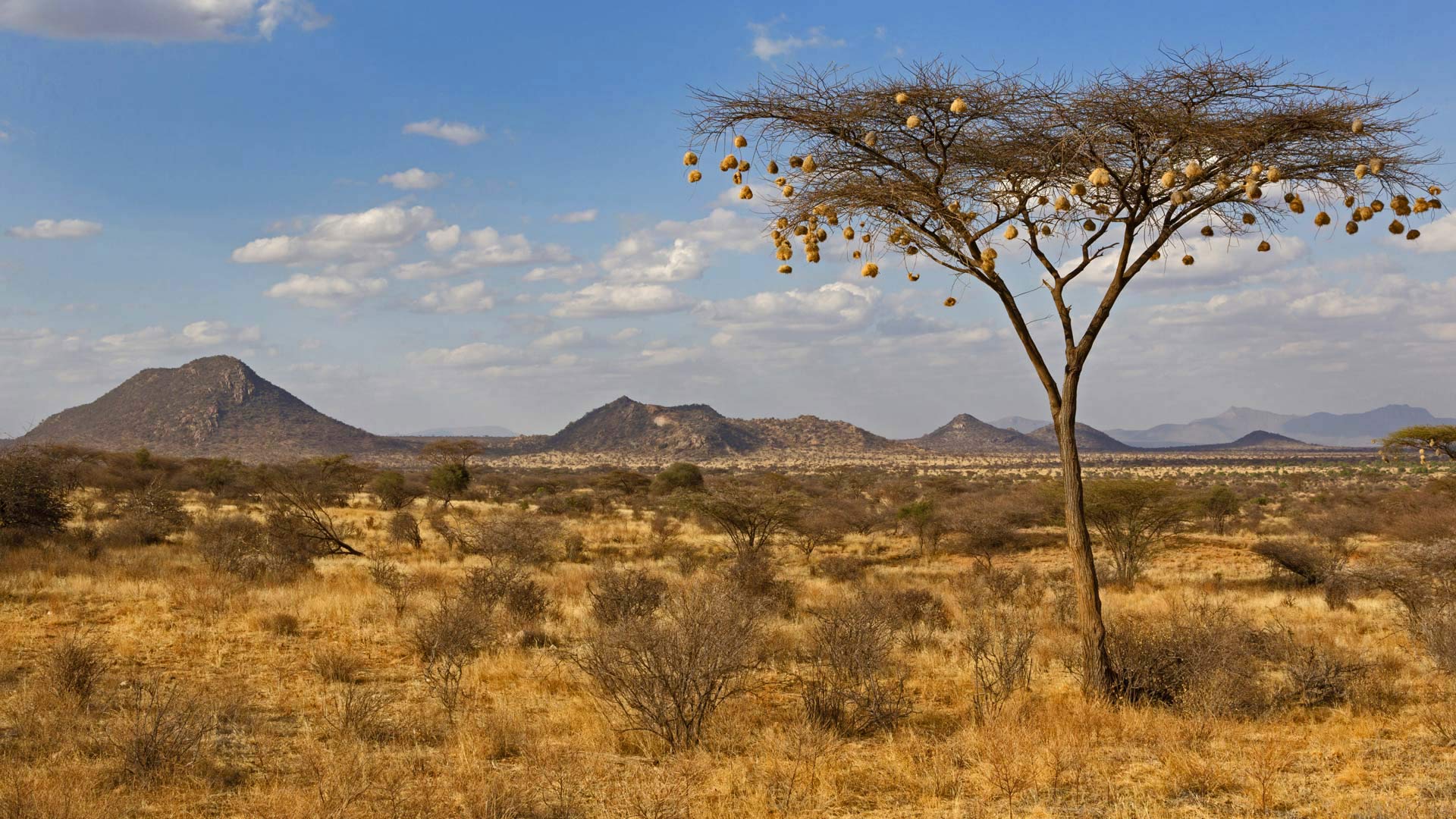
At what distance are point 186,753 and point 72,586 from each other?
34.9 feet

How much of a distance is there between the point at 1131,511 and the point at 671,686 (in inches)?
758

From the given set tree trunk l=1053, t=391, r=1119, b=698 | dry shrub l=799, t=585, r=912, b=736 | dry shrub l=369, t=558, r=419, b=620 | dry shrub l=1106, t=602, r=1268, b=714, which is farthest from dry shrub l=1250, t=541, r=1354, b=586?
dry shrub l=369, t=558, r=419, b=620

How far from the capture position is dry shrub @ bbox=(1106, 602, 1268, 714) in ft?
28.5

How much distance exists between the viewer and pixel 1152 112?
7.84 meters

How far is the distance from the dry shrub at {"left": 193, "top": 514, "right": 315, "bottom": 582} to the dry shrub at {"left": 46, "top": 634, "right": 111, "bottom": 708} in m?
8.03

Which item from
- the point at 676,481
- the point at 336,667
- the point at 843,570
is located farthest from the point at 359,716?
the point at 676,481

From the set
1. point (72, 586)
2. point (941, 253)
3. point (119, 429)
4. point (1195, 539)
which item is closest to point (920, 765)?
point (941, 253)

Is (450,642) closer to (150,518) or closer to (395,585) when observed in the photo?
(395,585)

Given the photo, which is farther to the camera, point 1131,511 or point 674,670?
point 1131,511

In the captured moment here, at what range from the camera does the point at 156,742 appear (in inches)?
270

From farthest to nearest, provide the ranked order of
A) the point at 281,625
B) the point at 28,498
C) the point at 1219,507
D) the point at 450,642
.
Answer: the point at 1219,507, the point at 28,498, the point at 281,625, the point at 450,642

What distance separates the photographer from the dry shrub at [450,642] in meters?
9.81

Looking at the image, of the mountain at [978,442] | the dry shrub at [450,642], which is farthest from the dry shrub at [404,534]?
the mountain at [978,442]

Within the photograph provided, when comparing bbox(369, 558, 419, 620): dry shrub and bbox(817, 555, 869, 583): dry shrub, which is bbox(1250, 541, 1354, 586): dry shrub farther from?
bbox(369, 558, 419, 620): dry shrub
